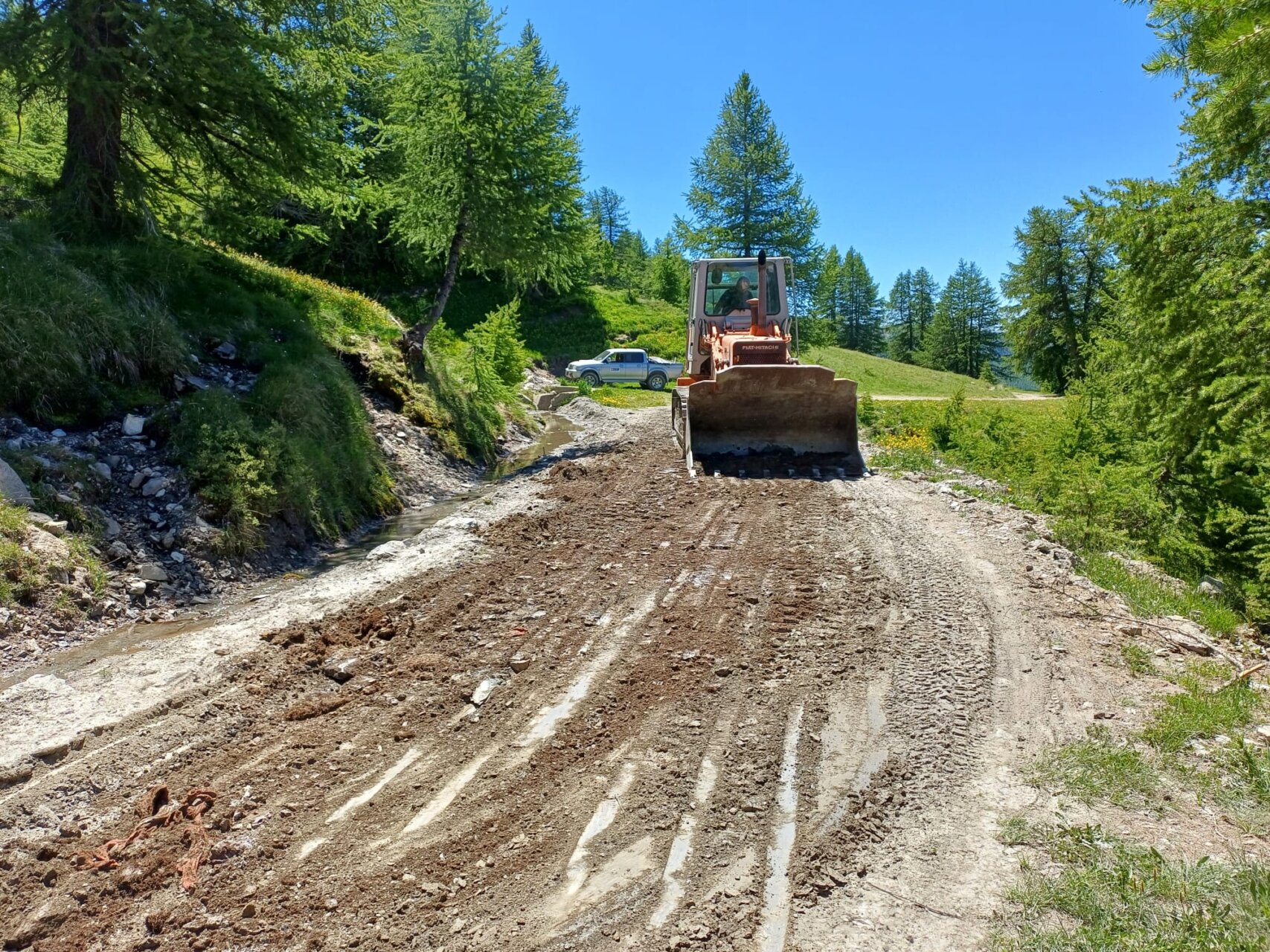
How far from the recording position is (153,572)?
6352 mm

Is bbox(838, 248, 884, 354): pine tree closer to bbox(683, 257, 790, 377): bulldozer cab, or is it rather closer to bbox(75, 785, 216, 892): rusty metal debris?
bbox(683, 257, 790, 377): bulldozer cab

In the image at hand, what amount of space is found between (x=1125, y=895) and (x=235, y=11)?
13.1m

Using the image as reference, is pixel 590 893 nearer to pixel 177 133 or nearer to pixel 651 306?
pixel 177 133

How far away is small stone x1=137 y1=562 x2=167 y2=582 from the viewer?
248 inches

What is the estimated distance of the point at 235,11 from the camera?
397 inches

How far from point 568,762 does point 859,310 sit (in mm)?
87323

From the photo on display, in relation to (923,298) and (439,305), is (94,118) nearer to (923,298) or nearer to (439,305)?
(439,305)

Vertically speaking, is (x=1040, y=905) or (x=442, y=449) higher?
(x=442, y=449)

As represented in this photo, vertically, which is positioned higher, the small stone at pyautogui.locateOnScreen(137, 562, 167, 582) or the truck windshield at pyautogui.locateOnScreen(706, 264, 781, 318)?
the truck windshield at pyautogui.locateOnScreen(706, 264, 781, 318)

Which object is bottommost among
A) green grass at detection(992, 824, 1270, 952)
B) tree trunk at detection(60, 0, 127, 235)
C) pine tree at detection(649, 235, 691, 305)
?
green grass at detection(992, 824, 1270, 952)

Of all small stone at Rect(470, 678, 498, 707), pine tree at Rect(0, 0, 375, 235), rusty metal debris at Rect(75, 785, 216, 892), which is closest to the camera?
rusty metal debris at Rect(75, 785, 216, 892)

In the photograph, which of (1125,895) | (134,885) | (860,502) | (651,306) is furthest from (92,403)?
(651,306)

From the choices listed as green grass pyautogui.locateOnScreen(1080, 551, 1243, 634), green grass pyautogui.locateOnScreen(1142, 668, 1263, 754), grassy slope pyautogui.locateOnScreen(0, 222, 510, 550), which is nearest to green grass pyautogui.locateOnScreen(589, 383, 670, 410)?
grassy slope pyautogui.locateOnScreen(0, 222, 510, 550)

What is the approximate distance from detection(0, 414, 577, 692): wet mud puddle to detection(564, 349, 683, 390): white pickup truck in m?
17.5
